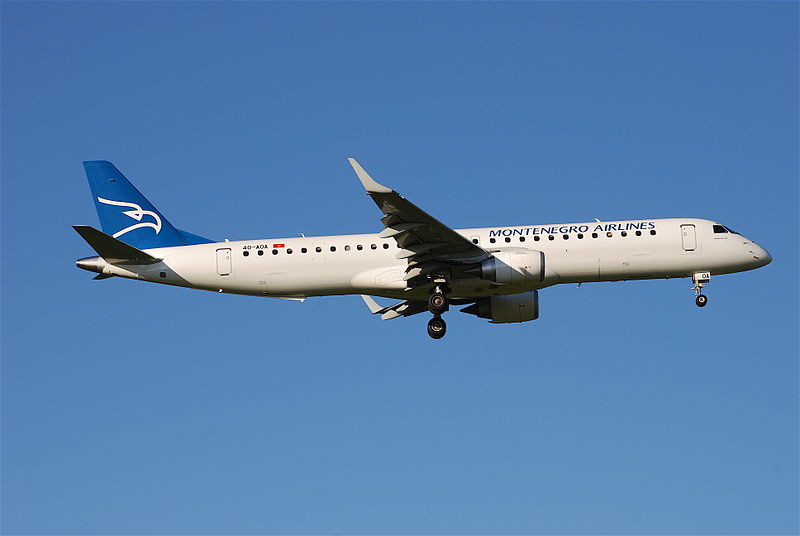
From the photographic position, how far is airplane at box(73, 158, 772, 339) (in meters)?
44.1

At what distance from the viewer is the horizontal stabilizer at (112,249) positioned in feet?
139

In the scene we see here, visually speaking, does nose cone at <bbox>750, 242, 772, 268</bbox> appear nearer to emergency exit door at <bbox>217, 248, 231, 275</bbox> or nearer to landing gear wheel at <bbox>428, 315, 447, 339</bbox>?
landing gear wheel at <bbox>428, 315, 447, 339</bbox>

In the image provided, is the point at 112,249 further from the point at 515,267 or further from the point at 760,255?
the point at 760,255

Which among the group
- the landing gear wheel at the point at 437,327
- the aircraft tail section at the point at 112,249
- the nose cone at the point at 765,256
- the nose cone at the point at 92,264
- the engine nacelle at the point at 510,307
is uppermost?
the nose cone at the point at 765,256

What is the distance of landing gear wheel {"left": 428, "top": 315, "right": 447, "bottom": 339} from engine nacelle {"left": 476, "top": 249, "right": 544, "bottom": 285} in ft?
10.6

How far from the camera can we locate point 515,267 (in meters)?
43.4

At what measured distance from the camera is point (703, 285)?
46.1 m

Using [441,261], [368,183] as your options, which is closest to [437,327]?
[441,261]

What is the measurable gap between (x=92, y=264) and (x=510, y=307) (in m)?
17.6

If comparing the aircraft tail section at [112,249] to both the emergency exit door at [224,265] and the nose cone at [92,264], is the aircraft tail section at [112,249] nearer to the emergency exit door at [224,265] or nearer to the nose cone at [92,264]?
the nose cone at [92,264]

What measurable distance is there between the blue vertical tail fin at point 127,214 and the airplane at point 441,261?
30 cm

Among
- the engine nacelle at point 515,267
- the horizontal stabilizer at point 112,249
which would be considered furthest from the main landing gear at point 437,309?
the horizontal stabilizer at point 112,249

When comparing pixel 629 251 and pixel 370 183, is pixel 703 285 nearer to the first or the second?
pixel 629 251

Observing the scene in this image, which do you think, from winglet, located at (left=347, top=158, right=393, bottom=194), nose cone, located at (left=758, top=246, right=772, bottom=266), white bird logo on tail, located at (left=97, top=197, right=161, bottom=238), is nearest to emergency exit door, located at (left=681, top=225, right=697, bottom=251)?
nose cone, located at (left=758, top=246, right=772, bottom=266)
